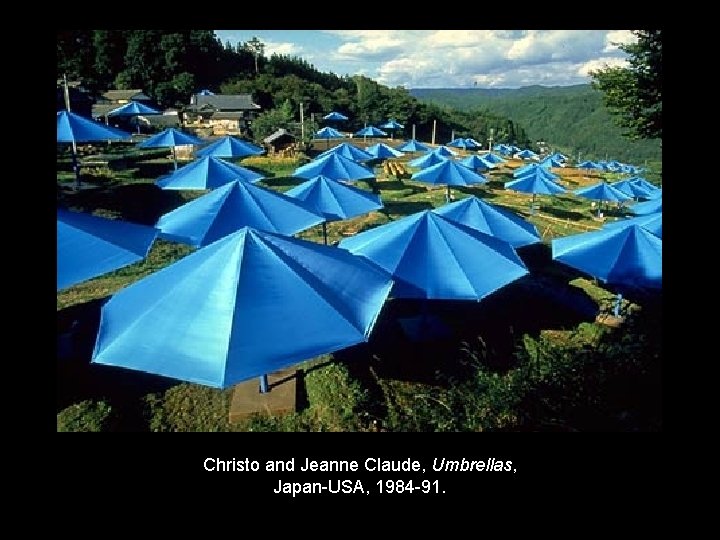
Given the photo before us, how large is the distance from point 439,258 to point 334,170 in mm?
9357

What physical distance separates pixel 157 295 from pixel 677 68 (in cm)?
540

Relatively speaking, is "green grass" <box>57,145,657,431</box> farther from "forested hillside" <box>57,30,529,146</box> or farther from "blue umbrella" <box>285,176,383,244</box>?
"forested hillside" <box>57,30,529,146</box>

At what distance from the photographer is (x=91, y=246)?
267 inches

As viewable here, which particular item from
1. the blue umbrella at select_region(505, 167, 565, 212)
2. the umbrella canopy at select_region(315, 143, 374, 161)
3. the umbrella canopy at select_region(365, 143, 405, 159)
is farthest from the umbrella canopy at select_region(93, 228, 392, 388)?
the umbrella canopy at select_region(365, 143, 405, 159)

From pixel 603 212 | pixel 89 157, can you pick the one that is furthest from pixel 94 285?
pixel 603 212

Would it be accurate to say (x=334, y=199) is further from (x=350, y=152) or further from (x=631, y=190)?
(x=631, y=190)

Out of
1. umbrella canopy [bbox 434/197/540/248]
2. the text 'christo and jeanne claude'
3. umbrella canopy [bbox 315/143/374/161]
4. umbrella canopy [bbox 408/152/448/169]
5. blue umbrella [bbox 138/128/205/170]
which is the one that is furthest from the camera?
umbrella canopy [bbox 408/152/448/169]

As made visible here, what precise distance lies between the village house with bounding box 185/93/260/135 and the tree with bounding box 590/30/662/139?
103 feet

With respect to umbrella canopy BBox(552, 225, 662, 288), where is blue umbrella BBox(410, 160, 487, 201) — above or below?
above

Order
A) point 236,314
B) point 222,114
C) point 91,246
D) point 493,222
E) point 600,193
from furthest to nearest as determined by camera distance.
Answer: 1. point 222,114
2. point 600,193
3. point 493,222
4. point 91,246
5. point 236,314

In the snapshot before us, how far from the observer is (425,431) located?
547 centimetres

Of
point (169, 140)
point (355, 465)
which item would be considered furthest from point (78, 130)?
point (355, 465)

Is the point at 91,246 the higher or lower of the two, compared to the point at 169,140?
lower

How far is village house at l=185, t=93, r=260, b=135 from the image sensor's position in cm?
4253
